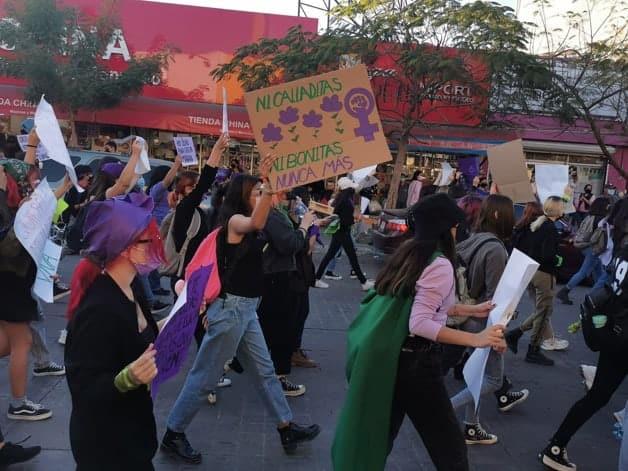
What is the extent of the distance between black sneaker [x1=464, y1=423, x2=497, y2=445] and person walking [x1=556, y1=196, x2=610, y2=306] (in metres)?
4.80

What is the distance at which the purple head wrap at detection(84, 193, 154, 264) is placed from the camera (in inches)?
85.6

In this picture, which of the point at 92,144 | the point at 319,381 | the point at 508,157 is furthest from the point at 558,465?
the point at 92,144

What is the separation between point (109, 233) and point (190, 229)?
109 inches

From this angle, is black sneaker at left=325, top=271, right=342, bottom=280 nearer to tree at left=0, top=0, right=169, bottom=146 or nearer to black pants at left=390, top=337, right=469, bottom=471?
black pants at left=390, top=337, right=469, bottom=471

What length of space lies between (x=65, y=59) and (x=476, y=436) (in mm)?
17971

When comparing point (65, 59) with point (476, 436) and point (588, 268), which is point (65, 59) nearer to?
point (588, 268)

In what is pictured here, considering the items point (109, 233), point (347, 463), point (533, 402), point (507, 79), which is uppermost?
point (507, 79)

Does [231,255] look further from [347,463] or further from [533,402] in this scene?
[533,402]

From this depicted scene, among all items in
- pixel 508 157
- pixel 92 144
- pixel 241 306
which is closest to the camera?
pixel 241 306

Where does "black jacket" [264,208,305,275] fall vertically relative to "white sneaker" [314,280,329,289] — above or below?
above

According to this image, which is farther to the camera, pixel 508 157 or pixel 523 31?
pixel 523 31

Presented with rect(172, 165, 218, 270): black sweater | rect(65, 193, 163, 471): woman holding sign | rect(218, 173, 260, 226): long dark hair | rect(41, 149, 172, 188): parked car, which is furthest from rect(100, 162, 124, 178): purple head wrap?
rect(41, 149, 172, 188): parked car

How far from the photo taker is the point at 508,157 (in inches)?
221

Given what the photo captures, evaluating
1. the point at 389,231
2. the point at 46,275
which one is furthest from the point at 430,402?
the point at 389,231
